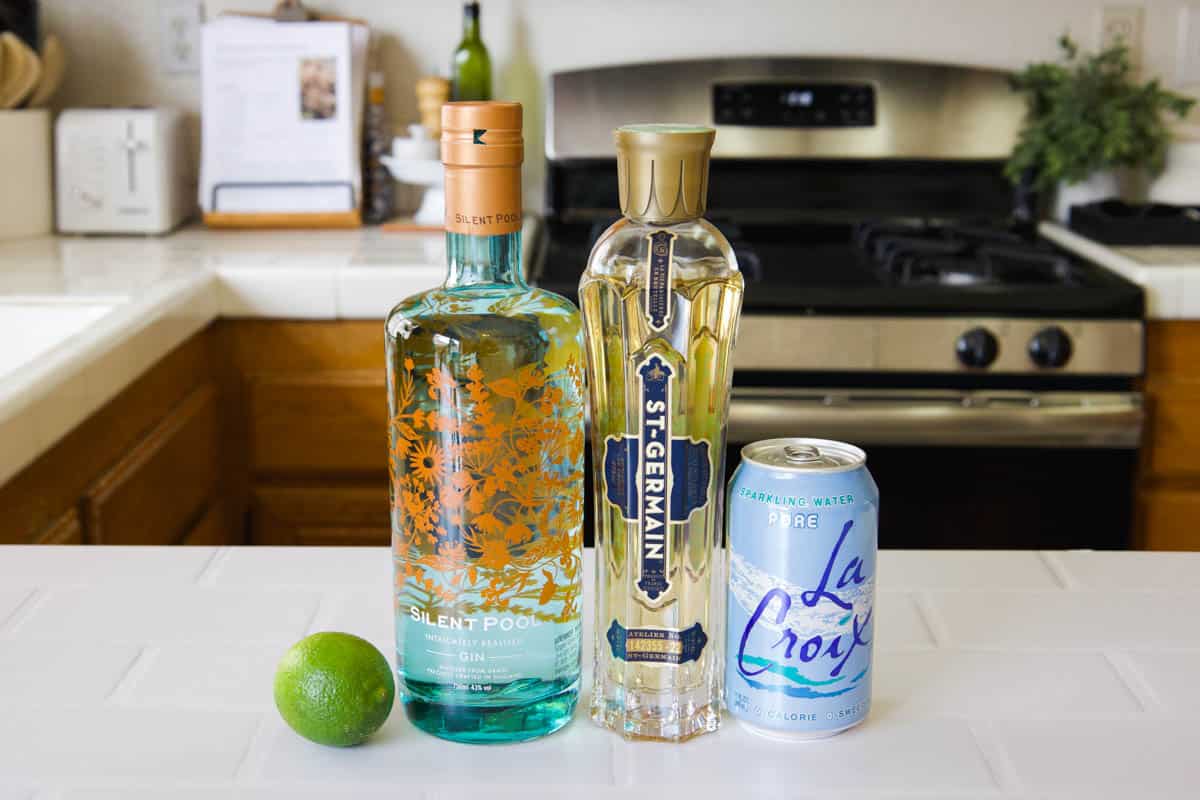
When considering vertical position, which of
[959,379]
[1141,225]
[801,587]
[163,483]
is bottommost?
[163,483]

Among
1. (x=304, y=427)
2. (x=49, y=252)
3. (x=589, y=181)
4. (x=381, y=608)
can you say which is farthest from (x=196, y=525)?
(x=381, y=608)

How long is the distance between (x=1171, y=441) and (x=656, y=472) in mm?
1574

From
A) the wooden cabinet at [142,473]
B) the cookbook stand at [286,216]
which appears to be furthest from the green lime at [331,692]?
the cookbook stand at [286,216]

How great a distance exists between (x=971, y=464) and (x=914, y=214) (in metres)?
0.70

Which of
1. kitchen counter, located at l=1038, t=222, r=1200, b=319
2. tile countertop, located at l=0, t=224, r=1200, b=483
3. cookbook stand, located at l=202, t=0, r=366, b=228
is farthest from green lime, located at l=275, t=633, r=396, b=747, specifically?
cookbook stand, located at l=202, t=0, r=366, b=228

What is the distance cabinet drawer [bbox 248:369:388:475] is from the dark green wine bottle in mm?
671

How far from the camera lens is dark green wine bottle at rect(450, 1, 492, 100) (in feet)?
7.95

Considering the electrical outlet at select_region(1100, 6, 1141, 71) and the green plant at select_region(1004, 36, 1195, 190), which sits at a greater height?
the electrical outlet at select_region(1100, 6, 1141, 71)

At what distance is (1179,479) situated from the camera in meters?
2.03

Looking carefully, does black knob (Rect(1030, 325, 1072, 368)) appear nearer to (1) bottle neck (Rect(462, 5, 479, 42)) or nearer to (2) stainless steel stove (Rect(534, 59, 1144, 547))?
(2) stainless steel stove (Rect(534, 59, 1144, 547))

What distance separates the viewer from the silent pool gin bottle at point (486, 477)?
2.10ft

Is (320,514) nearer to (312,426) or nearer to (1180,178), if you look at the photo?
(312,426)


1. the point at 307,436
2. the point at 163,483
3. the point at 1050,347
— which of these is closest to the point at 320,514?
the point at 307,436

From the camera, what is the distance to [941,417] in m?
1.92
